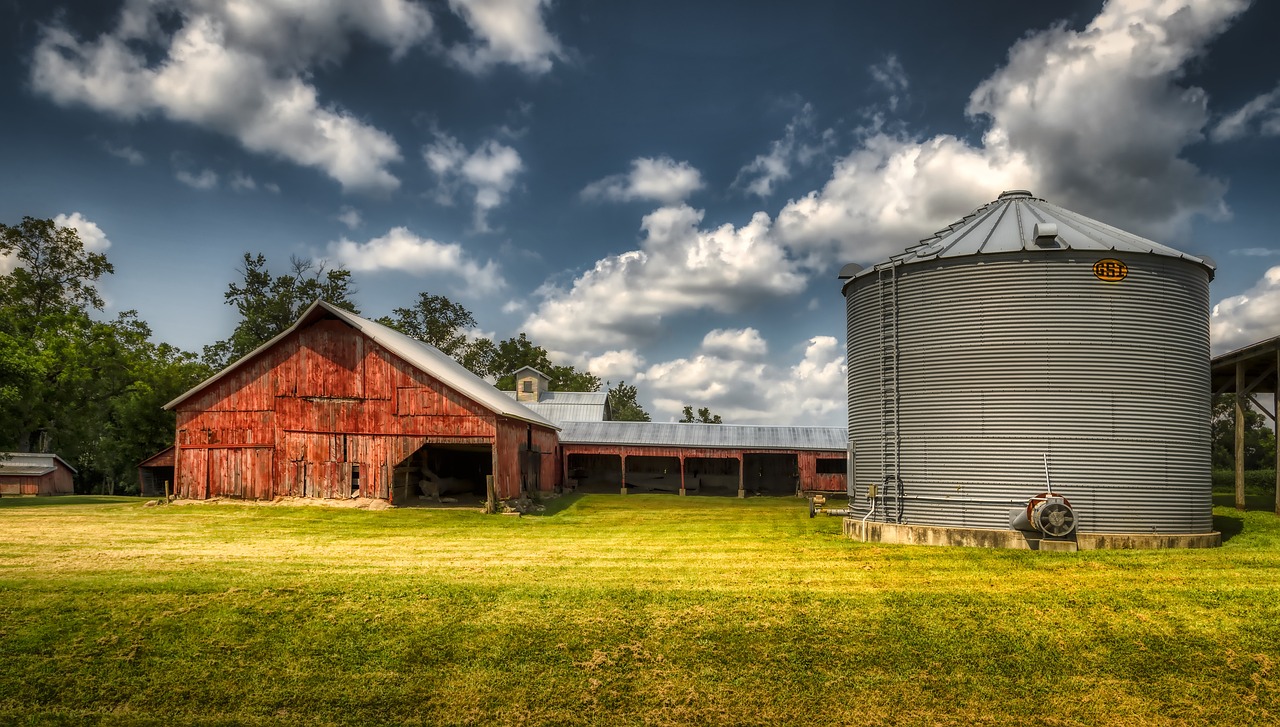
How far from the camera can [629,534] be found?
73.8ft

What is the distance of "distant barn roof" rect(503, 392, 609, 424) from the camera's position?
52125mm

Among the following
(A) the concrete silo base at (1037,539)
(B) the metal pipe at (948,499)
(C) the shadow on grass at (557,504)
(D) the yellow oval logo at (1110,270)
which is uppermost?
(D) the yellow oval logo at (1110,270)

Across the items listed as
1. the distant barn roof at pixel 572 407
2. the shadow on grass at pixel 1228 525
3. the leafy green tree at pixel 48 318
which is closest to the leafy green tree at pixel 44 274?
the leafy green tree at pixel 48 318

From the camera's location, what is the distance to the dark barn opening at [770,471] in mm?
47384

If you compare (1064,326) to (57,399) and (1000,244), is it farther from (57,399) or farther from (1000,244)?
(57,399)

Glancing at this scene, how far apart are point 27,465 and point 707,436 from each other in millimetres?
39194

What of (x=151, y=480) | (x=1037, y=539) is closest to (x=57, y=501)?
(x=151, y=480)

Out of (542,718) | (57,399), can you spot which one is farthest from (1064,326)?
(57,399)

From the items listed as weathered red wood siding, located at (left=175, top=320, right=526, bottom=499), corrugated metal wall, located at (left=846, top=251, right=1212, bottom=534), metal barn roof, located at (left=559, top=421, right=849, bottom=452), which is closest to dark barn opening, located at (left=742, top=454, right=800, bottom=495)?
metal barn roof, located at (left=559, top=421, right=849, bottom=452)

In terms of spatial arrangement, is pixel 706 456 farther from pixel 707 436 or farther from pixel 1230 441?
pixel 1230 441

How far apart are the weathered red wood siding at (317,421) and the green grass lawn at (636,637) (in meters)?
10.2

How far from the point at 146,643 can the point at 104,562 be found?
5173mm

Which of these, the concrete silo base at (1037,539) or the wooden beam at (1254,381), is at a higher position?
the wooden beam at (1254,381)

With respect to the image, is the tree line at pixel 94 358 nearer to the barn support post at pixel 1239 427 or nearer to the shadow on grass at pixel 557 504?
the shadow on grass at pixel 557 504
